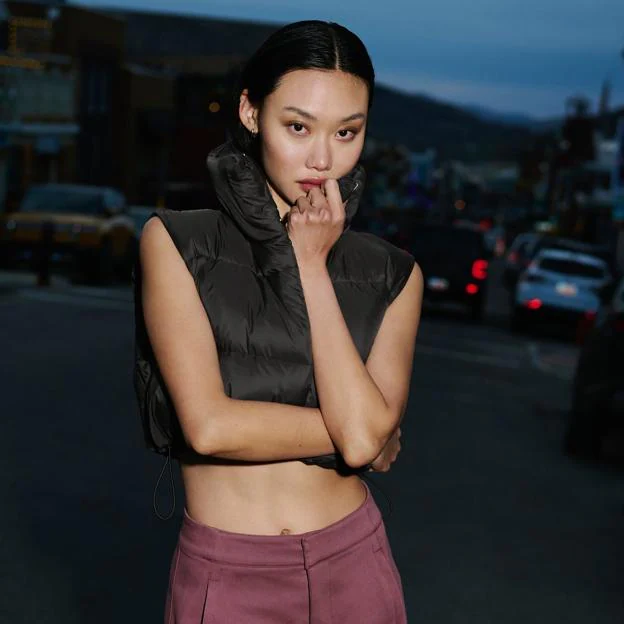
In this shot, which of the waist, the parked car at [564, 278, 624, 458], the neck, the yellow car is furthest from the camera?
the yellow car

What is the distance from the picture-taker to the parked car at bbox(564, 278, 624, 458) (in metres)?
11.4

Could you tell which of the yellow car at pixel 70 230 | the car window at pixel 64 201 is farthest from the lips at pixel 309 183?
the car window at pixel 64 201

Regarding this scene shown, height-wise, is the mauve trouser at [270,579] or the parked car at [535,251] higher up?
the mauve trouser at [270,579]

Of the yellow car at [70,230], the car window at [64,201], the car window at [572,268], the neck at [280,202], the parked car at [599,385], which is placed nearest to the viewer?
the neck at [280,202]

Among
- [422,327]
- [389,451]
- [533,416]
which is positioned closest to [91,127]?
[422,327]

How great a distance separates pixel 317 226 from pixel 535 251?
110 feet

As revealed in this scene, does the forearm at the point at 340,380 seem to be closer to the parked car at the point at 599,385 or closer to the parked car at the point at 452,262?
the parked car at the point at 599,385

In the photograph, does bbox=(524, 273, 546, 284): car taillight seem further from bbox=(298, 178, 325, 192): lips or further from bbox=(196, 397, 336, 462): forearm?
bbox=(196, 397, 336, 462): forearm

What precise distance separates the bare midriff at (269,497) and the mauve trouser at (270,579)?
3 cm

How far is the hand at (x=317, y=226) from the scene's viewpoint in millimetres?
2971

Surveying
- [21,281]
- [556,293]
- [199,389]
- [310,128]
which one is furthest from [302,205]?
[556,293]

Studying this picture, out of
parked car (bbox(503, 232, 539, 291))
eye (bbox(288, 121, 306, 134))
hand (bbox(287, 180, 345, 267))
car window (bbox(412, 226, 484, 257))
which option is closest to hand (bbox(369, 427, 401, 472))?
hand (bbox(287, 180, 345, 267))

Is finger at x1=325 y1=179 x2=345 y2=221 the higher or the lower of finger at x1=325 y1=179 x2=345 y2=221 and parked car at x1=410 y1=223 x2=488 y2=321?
the higher

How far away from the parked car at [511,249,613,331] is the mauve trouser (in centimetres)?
2461
